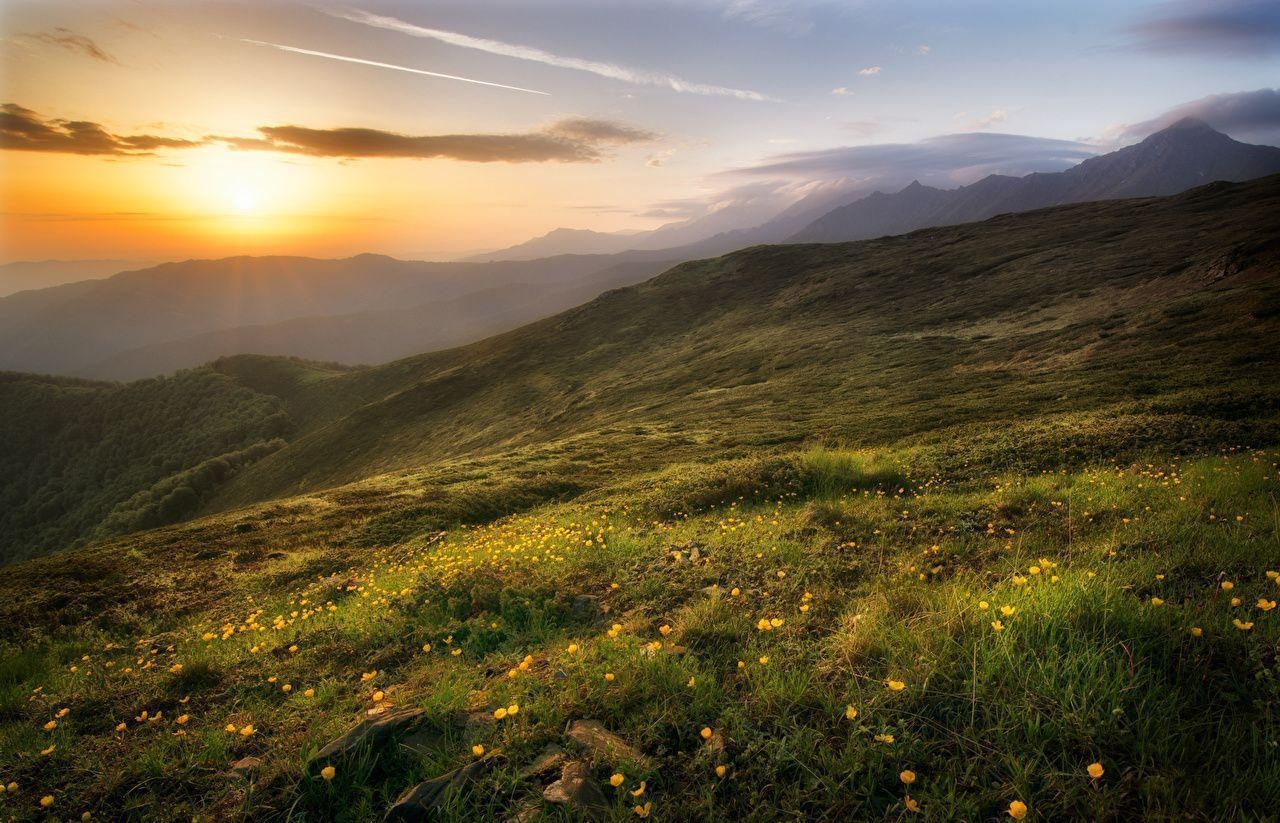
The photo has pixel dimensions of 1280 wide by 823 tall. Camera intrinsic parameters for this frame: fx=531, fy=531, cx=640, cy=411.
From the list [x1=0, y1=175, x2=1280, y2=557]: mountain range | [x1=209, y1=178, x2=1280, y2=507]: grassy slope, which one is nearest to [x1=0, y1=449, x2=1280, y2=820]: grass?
[x1=0, y1=175, x2=1280, y2=557]: mountain range

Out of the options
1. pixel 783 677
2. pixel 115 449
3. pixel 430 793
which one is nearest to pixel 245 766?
pixel 430 793

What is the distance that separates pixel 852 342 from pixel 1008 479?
4196 cm

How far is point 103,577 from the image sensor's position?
1423cm

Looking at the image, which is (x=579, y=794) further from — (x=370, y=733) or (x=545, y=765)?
(x=370, y=733)

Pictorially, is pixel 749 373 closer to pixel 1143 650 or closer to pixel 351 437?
pixel 1143 650

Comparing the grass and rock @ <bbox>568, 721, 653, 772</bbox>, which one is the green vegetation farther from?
rock @ <bbox>568, 721, 653, 772</bbox>

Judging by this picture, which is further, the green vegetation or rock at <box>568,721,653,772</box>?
the green vegetation

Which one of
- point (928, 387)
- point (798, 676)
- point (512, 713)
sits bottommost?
point (928, 387)

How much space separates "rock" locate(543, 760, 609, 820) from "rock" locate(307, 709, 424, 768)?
5.21ft

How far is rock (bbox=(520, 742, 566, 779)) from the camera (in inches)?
146

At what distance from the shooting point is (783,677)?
4.29 meters

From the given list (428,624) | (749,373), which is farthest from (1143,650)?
(749,373)

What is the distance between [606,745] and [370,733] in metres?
1.98

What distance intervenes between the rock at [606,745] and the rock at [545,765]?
0.55 feet
